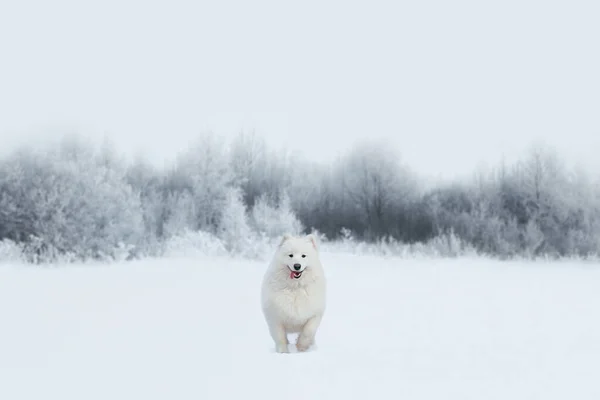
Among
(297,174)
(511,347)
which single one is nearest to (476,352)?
(511,347)

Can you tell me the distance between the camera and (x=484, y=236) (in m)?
19.8

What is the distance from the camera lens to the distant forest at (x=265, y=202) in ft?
51.6

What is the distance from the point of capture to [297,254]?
18.2ft

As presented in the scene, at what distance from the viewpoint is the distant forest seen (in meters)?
15.7

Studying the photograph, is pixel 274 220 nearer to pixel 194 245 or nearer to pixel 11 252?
pixel 194 245

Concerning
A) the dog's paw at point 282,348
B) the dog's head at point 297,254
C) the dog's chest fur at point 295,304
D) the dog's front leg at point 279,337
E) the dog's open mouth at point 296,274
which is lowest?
the dog's paw at point 282,348

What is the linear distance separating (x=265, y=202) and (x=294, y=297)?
14.3 meters

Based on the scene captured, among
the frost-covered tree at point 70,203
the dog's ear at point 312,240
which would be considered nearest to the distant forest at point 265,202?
the frost-covered tree at point 70,203

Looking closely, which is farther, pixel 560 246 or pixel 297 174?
pixel 297 174

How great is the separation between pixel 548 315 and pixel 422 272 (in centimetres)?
595

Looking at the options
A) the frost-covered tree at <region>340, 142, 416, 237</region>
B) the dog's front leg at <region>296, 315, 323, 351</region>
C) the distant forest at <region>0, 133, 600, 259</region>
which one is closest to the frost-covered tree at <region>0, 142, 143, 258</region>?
the distant forest at <region>0, 133, 600, 259</region>

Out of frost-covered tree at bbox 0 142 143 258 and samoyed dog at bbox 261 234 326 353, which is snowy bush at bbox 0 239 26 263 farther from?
samoyed dog at bbox 261 234 326 353

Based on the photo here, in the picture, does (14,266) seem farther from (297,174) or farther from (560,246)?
(560,246)

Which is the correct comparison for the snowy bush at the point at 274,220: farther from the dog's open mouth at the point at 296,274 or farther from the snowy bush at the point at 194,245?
the dog's open mouth at the point at 296,274
